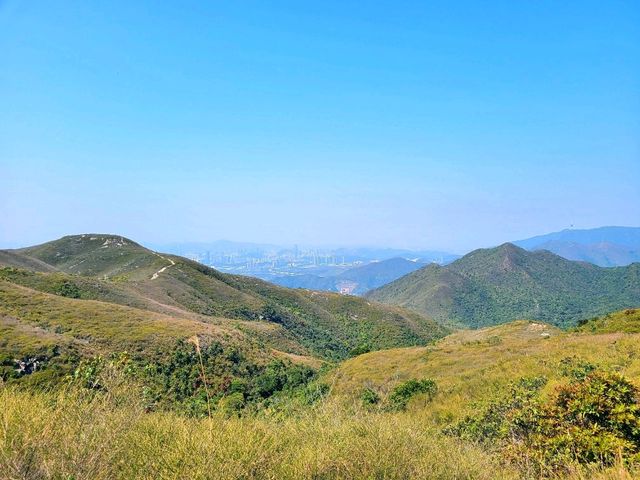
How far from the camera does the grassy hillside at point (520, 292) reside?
475ft

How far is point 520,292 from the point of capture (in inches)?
6629

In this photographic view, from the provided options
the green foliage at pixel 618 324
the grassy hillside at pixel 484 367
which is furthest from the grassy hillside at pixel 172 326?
the green foliage at pixel 618 324

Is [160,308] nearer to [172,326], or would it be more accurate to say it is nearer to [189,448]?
[172,326]

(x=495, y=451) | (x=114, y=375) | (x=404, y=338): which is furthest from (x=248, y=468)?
(x=404, y=338)

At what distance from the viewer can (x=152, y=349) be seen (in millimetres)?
31922

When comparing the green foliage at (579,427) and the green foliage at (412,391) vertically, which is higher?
the green foliage at (579,427)

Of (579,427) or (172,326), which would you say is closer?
(579,427)

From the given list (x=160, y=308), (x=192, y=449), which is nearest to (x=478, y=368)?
(x=192, y=449)

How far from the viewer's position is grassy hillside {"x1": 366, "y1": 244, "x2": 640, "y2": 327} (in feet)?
475

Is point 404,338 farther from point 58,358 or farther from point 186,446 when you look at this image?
point 186,446

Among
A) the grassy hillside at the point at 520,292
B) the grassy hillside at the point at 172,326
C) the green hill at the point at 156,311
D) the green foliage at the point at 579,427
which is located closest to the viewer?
the green foliage at the point at 579,427

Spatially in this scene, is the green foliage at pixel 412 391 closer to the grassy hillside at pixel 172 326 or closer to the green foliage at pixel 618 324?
the grassy hillside at pixel 172 326

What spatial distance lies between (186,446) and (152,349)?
102 feet

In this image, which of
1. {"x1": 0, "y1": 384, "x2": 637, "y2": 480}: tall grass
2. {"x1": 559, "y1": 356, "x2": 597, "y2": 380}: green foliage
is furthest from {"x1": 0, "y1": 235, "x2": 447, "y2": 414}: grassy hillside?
{"x1": 559, "y1": 356, "x2": 597, "y2": 380}: green foliage
